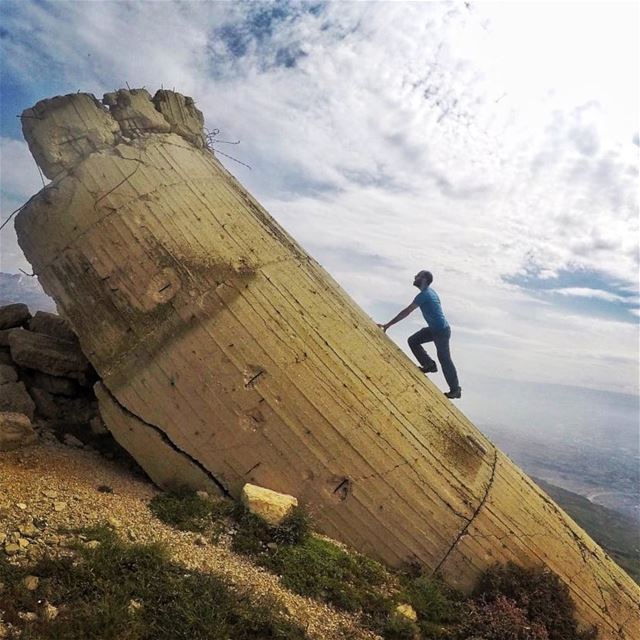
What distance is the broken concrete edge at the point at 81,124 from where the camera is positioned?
26.2 ft

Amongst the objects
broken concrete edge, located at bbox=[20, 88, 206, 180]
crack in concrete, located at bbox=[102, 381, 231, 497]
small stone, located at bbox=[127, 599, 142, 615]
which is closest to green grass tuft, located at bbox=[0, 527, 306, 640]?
small stone, located at bbox=[127, 599, 142, 615]

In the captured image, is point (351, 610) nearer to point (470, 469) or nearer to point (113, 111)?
point (470, 469)

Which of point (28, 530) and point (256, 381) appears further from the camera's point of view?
point (256, 381)

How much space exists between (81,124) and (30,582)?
6.83m

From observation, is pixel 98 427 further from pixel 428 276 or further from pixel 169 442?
pixel 428 276

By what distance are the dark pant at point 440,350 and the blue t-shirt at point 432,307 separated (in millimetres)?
111

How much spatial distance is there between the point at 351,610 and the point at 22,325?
8.17 metres

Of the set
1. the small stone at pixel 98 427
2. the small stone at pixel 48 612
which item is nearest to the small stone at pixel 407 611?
the small stone at pixel 48 612

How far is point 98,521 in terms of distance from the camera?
5.36 meters

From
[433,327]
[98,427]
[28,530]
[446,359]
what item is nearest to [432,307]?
[433,327]

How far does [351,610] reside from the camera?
16.6 ft

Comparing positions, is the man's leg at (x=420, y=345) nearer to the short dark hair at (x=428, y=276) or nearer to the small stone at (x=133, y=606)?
the short dark hair at (x=428, y=276)

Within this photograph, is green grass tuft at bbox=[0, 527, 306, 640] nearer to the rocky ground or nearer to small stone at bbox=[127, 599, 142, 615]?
small stone at bbox=[127, 599, 142, 615]

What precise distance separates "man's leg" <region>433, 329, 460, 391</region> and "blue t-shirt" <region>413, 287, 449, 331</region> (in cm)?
12
